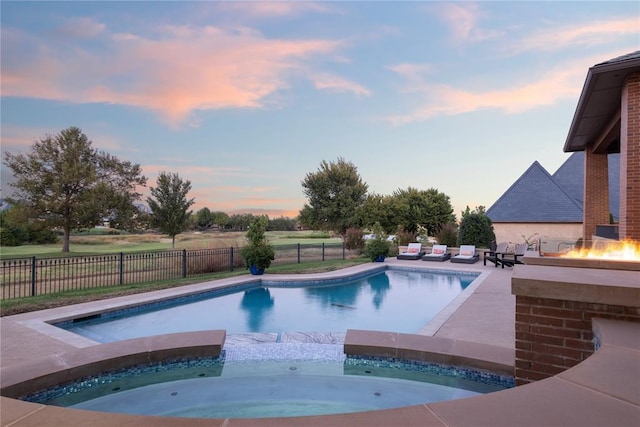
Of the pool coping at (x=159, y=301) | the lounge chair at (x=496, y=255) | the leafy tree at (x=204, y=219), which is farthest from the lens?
the leafy tree at (x=204, y=219)

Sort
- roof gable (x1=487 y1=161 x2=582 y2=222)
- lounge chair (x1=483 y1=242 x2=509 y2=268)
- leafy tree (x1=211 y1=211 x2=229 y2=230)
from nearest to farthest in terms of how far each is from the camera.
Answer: lounge chair (x1=483 y1=242 x2=509 y2=268) → roof gable (x1=487 y1=161 x2=582 y2=222) → leafy tree (x1=211 y1=211 x2=229 y2=230)

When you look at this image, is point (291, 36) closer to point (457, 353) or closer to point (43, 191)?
point (457, 353)

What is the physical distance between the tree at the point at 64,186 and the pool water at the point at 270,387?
84.9 feet

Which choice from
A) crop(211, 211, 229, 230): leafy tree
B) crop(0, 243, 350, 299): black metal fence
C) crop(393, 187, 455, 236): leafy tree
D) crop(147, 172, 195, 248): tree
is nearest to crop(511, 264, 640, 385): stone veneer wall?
crop(0, 243, 350, 299): black metal fence

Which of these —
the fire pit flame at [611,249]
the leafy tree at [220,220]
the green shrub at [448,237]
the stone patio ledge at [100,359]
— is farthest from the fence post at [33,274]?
the leafy tree at [220,220]

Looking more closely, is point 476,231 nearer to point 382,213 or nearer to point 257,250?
point 382,213

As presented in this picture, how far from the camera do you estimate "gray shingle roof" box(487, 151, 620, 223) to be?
22.5 metres

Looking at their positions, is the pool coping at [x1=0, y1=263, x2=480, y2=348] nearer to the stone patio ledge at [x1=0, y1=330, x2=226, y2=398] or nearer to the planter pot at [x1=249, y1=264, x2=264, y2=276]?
the planter pot at [x1=249, y1=264, x2=264, y2=276]

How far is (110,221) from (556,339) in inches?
1265

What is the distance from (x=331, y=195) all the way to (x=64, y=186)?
22.2 metres

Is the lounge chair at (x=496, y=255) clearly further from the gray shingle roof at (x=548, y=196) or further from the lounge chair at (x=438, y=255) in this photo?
the gray shingle roof at (x=548, y=196)

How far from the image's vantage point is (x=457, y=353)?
4.52m

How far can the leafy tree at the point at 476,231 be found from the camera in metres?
18.5

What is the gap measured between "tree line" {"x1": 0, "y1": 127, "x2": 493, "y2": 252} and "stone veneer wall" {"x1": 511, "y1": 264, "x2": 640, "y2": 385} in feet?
57.8
